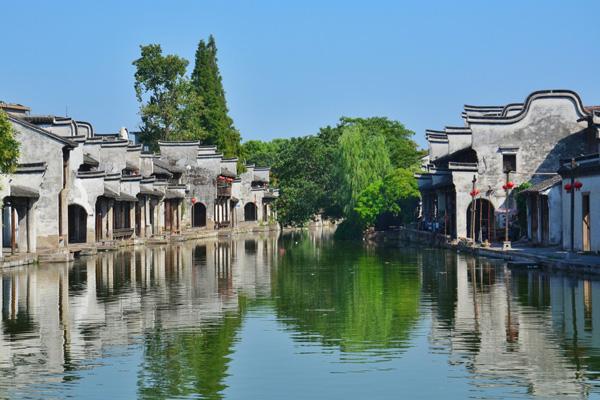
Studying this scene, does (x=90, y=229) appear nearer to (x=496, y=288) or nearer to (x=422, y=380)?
(x=496, y=288)

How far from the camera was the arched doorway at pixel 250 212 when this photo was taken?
126825 millimetres

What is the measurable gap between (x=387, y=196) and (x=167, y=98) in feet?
106

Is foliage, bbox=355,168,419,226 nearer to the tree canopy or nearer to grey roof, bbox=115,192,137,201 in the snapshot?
the tree canopy

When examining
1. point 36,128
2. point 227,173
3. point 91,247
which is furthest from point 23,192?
point 227,173

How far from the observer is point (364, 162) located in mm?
90312

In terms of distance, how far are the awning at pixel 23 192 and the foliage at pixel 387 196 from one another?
38109 millimetres

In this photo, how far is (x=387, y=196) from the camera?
84.9 m

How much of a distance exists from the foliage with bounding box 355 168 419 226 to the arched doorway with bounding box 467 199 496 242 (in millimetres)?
16263

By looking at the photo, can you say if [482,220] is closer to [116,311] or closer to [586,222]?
[586,222]

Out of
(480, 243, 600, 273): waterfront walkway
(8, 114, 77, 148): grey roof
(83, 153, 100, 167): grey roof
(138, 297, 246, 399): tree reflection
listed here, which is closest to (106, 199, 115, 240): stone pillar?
(83, 153, 100, 167): grey roof

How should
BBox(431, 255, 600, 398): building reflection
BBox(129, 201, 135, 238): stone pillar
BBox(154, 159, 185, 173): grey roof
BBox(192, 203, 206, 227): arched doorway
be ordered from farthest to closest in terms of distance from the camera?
BBox(192, 203, 206, 227): arched doorway → BBox(154, 159, 185, 173): grey roof → BBox(129, 201, 135, 238): stone pillar → BBox(431, 255, 600, 398): building reflection

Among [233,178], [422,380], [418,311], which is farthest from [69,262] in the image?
[233,178]

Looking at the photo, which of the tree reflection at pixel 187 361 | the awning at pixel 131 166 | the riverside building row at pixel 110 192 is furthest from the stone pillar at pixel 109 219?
the tree reflection at pixel 187 361

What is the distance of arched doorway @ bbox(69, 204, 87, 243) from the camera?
64575mm
